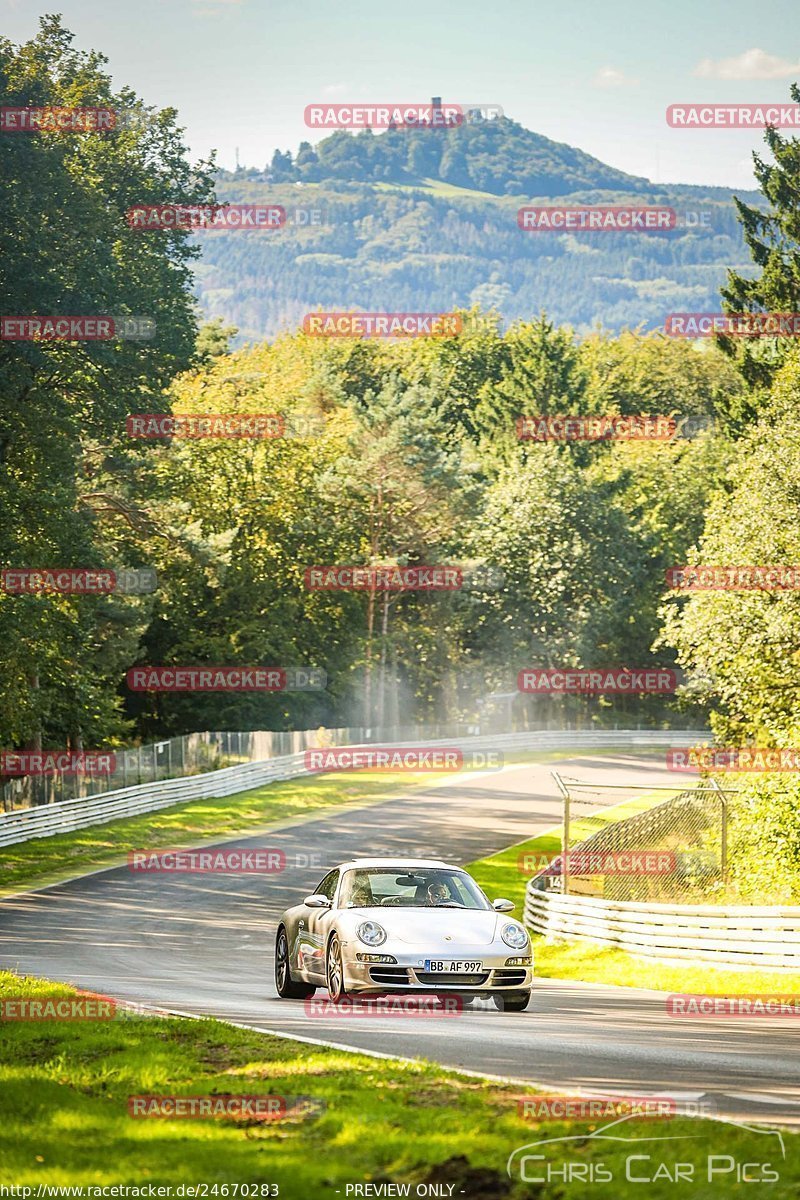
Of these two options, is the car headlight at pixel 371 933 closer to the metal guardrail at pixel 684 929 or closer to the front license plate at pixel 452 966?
the front license plate at pixel 452 966

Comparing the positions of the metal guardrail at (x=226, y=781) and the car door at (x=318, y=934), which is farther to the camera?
the metal guardrail at (x=226, y=781)

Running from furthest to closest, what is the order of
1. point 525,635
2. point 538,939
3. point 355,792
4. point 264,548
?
1. point 525,635
2. point 264,548
3. point 355,792
4. point 538,939

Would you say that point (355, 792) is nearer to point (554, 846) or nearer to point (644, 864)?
point (554, 846)

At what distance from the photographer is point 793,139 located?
59.8 m

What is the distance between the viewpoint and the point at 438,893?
48.2ft

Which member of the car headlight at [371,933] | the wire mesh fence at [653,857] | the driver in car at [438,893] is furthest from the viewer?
the wire mesh fence at [653,857]

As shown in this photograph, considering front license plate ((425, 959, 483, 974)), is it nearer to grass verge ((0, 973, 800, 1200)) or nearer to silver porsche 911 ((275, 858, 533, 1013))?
silver porsche 911 ((275, 858, 533, 1013))

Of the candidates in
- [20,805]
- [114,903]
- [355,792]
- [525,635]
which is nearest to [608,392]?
[525,635]

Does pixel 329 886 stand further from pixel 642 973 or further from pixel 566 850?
pixel 566 850

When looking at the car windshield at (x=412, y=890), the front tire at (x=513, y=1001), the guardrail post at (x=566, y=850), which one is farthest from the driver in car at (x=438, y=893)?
the guardrail post at (x=566, y=850)

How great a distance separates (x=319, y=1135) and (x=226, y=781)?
44.1 m

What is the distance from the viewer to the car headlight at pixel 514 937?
13781 mm

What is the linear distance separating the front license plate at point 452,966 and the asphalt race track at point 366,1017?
1.38ft

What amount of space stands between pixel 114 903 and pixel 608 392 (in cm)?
7986
